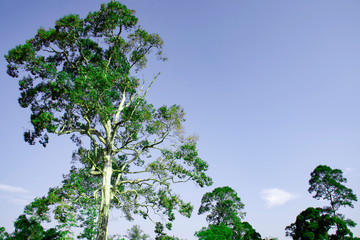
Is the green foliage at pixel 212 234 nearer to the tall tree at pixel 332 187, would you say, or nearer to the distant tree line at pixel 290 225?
the distant tree line at pixel 290 225

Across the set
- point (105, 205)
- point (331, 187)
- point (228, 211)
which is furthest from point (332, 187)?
point (105, 205)

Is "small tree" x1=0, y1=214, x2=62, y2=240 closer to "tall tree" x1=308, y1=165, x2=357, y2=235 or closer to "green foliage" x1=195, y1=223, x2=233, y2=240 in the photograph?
"green foliage" x1=195, y1=223, x2=233, y2=240

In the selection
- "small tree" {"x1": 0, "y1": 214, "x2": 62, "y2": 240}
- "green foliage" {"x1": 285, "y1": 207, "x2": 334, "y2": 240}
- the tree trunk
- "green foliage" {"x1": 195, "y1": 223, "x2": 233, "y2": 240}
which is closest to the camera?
the tree trunk

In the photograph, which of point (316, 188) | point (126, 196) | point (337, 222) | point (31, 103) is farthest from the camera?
point (316, 188)

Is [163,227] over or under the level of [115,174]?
under

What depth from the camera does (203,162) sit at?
14484 millimetres

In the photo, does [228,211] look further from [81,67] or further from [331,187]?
[81,67]

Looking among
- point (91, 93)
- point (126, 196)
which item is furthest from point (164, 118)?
point (126, 196)

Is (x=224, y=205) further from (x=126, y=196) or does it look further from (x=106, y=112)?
(x=106, y=112)

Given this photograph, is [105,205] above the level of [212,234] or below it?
above

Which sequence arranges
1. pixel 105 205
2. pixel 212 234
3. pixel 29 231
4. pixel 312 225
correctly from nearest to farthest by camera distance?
pixel 105 205 → pixel 212 234 → pixel 29 231 → pixel 312 225

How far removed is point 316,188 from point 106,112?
87.0 feet

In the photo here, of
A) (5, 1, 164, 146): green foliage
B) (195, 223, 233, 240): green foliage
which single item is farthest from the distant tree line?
(5, 1, 164, 146): green foliage

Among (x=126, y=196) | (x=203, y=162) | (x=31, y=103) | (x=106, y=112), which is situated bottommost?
(x=126, y=196)
